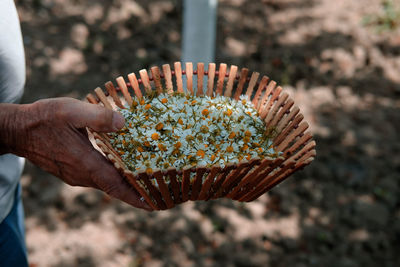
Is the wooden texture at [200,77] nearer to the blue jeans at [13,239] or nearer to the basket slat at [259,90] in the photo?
the basket slat at [259,90]

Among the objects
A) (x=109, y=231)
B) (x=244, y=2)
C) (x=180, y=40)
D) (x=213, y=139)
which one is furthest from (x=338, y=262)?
(x=244, y=2)

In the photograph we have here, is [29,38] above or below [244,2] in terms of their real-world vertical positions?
below

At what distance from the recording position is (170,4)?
193 inches

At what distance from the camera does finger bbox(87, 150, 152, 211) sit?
149 cm

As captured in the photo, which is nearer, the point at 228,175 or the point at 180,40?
the point at 228,175

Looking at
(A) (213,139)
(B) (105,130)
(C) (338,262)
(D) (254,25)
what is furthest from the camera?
(D) (254,25)

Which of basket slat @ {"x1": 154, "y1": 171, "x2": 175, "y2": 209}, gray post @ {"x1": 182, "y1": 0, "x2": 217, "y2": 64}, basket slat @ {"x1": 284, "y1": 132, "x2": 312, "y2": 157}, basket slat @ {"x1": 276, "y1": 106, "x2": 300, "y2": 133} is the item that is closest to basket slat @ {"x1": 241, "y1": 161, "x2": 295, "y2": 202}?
basket slat @ {"x1": 284, "y1": 132, "x2": 312, "y2": 157}

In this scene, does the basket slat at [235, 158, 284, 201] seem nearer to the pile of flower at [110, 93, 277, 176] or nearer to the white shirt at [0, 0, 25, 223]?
the pile of flower at [110, 93, 277, 176]

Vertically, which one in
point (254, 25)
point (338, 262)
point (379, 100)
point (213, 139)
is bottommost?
point (338, 262)

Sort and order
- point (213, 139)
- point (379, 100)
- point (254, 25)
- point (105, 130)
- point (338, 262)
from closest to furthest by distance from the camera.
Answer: point (105, 130)
point (213, 139)
point (338, 262)
point (379, 100)
point (254, 25)

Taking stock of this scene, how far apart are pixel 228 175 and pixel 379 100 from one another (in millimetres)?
3266

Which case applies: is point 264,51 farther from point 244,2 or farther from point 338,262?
point 338,262

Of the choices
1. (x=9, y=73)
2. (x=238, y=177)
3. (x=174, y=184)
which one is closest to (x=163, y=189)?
(x=174, y=184)

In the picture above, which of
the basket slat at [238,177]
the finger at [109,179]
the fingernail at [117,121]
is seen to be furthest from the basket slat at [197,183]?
the fingernail at [117,121]
